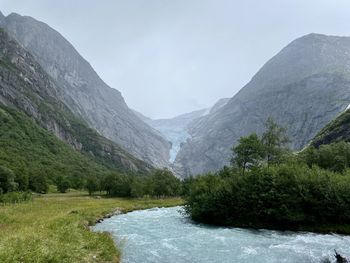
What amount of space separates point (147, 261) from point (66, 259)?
9.77m

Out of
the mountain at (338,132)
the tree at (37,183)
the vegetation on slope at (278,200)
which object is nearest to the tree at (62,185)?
the tree at (37,183)

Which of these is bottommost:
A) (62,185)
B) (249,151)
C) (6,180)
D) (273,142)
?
(62,185)

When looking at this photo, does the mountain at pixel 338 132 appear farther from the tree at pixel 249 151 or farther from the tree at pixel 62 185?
the tree at pixel 62 185

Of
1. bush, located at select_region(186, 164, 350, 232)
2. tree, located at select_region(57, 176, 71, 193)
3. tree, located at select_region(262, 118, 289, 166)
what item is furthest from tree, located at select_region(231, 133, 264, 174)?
tree, located at select_region(57, 176, 71, 193)

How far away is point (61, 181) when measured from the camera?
154500mm

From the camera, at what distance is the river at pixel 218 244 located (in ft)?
134

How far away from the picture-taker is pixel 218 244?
1909 inches

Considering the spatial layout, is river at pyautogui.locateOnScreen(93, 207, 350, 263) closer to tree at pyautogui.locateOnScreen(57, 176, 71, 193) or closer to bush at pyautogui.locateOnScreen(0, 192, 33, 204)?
bush at pyautogui.locateOnScreen(0, 192, 33, 204)

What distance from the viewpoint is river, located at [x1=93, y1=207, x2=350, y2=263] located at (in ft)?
134

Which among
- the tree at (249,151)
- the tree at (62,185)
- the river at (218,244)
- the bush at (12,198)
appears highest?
the tree at (249,151)

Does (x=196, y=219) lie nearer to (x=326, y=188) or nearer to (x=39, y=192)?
(x=326, y=188)

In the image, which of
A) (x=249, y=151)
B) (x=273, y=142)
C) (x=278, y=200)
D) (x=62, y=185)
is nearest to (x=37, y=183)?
(x=62, y=185)

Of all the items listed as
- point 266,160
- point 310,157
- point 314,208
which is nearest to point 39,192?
point 266,160

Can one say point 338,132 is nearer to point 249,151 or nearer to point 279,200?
point 249,151
